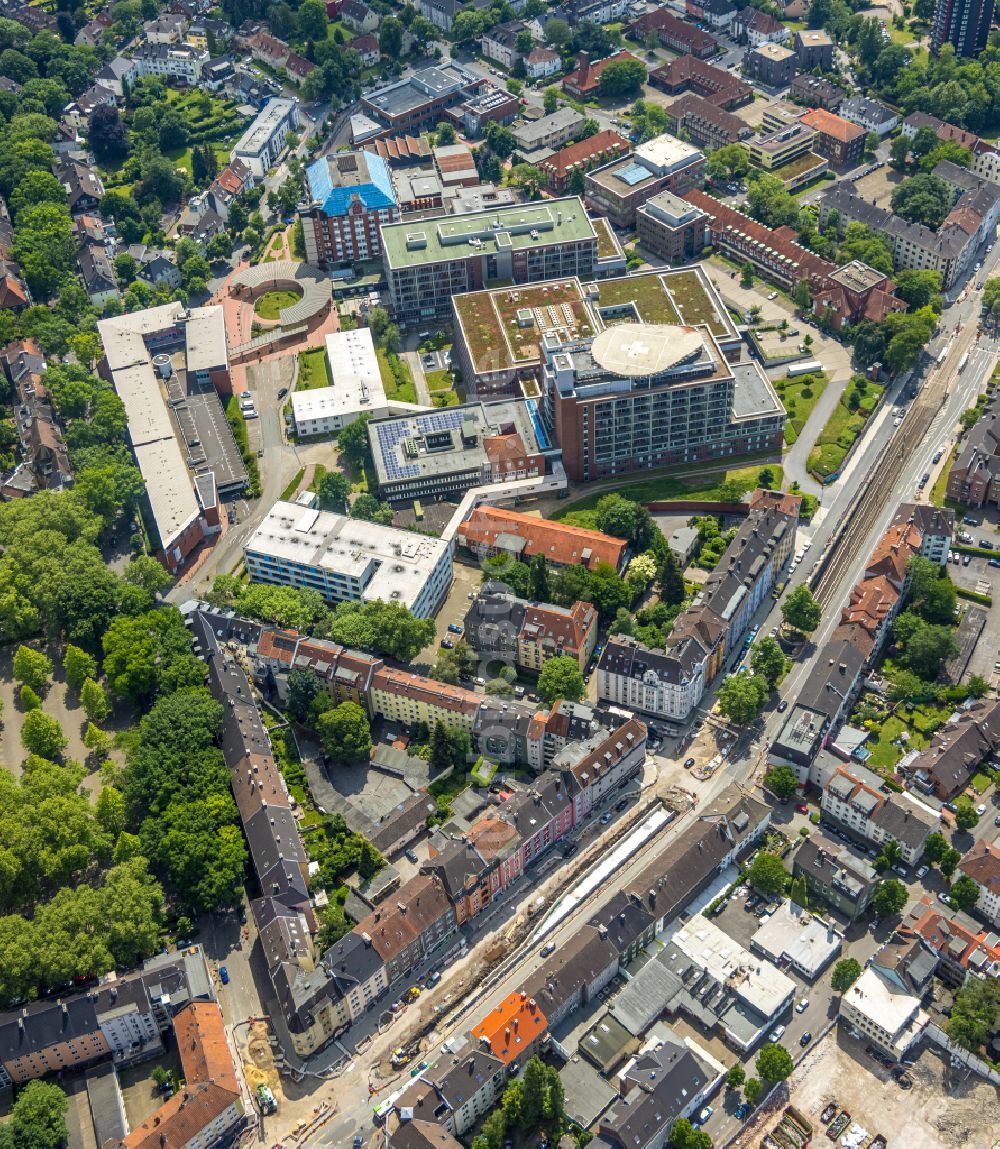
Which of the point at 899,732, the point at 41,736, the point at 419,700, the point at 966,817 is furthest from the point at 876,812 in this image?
the point at 41,736

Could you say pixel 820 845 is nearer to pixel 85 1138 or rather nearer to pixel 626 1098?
pixel 626 1098

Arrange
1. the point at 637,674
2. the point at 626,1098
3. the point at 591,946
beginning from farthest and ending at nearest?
the point at 637,674, the point at 591,946, the point at 626,1098

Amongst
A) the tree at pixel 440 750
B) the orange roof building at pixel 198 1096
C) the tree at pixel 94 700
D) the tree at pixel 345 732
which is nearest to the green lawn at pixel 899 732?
the tree at pixel 440 750

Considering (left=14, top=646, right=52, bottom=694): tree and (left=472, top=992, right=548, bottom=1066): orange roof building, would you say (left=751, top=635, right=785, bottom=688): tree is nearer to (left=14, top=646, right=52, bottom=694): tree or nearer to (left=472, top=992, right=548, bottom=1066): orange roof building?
(left=472, top=992, right=548, bottom=1066): orange roof building

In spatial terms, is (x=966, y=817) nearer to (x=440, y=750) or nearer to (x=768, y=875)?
(x=768, y=875)

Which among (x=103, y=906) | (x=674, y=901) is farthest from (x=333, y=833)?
(x=674, y=901)

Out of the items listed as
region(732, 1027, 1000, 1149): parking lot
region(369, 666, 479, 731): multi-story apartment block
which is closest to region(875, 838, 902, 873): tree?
region(732, 1027, 1000, 1149): parking lot
